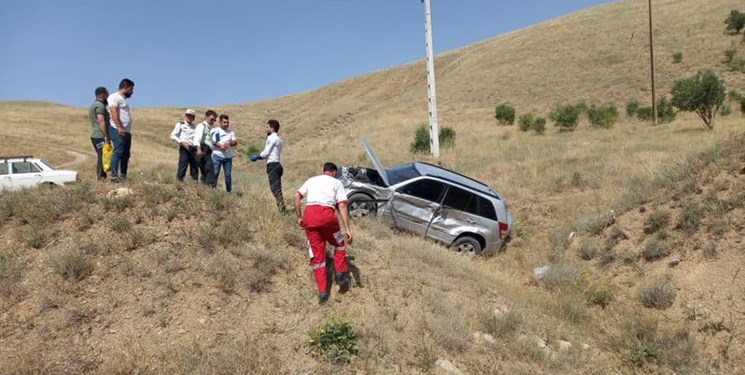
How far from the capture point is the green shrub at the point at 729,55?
37.7 metres

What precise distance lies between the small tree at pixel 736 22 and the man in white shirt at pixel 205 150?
49.9 m

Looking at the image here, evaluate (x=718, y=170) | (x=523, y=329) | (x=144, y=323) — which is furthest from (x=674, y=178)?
(x=144, y=323)

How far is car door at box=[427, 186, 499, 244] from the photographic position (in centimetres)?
945

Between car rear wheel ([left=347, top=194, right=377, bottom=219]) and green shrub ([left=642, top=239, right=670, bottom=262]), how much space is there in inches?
188

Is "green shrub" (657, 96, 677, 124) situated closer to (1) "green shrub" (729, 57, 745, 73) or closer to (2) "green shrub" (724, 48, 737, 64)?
(1) "green shrub" (729, 57, 745, 73)

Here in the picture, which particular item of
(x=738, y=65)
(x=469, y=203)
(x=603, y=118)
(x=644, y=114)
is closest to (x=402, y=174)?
(x=469, y=203)

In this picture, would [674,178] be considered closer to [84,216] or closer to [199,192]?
[199,192]

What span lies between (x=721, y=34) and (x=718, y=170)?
4428 centimetres

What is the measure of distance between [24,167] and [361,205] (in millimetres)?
11514

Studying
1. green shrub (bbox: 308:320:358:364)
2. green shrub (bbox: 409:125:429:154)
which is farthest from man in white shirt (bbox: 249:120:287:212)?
green shrub (bbox: 409:125:429:154)

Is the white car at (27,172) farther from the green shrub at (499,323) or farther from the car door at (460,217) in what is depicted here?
the green shrub at (499,323)

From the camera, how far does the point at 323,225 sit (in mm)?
5312

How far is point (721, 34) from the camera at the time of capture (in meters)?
43.6

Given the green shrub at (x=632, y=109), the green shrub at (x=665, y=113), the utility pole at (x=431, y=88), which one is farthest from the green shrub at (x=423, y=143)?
the green shrub at (x=632, y=109)
